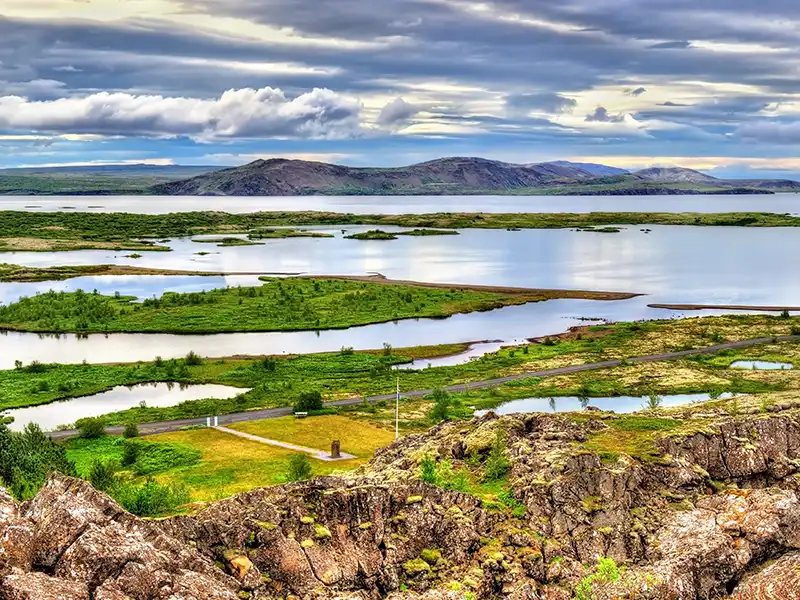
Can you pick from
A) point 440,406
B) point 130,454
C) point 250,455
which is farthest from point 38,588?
point 440,406

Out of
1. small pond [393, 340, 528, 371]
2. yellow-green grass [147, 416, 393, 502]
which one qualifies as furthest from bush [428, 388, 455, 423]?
small pond [393, 340, 528, 371]

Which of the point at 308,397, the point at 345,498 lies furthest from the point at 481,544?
the point at 308,397

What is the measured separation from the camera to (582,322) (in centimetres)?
11400

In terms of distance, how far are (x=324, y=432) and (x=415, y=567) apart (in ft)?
136

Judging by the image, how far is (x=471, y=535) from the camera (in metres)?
20.7

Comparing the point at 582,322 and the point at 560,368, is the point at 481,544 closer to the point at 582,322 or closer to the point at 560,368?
the point at 560,368

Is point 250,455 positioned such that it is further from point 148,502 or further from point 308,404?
point 148,502

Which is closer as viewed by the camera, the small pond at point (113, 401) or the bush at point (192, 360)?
the small pond at point (113, 401)

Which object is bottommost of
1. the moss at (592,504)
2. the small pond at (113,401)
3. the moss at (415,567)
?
the small pond at (113,401)

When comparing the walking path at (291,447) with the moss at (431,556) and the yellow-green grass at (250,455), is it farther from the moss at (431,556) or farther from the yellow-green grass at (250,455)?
the moss at (431,556)

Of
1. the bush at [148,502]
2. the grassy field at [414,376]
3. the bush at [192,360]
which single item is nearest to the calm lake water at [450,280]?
the bush at [192,360]

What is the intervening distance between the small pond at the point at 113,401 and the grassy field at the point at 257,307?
27.8 meters

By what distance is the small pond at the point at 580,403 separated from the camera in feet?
222

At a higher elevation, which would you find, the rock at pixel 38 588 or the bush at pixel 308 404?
the rock at pixel 38 588
